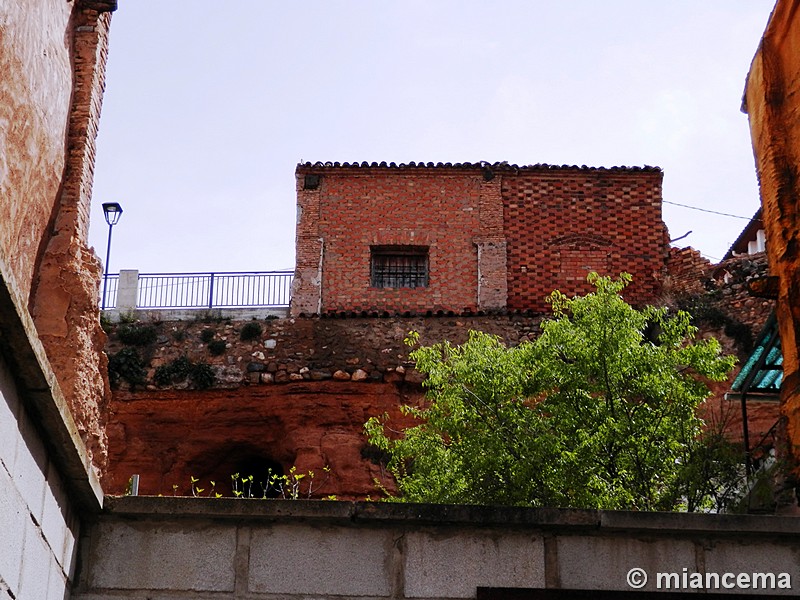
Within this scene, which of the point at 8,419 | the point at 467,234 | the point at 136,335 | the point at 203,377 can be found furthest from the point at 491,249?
the point at 8,419

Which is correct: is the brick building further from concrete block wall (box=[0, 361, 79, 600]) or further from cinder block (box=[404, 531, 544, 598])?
concrete block wall (box=[0, 361, 79, 600])

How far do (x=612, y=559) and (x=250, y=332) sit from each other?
1943 centimetres

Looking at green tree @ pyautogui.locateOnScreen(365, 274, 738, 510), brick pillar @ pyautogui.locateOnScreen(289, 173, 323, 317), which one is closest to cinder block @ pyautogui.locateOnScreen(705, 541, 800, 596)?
green tree @ pyautogui.locateOnScreen(365, 274, 738, 510)

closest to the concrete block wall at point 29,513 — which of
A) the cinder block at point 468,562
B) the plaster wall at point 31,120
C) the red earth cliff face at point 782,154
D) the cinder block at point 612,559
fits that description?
the cinder block at point 468,562

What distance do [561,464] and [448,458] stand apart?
6.20ft

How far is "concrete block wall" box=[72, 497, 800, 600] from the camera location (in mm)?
6539

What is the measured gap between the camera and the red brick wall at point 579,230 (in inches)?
1054

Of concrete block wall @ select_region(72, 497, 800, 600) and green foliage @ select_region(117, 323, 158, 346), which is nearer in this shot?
concrete block wall @ select_region(72, 497, 800, 600)

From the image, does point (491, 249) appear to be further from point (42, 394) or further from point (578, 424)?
point (42, 394)

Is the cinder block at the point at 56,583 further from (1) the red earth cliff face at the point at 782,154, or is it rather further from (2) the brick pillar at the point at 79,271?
(1) the red earth cliff face at the point at 782,154

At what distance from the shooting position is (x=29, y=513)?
5.64 metres

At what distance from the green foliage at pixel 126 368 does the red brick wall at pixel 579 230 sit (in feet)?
26.3

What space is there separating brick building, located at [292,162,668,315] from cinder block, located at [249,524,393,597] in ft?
64.6

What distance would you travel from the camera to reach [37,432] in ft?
19.2
